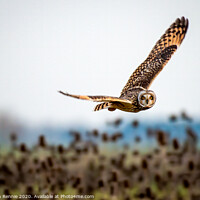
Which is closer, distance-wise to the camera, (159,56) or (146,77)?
(146,77)

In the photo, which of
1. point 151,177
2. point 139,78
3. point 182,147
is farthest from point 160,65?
point 151,177

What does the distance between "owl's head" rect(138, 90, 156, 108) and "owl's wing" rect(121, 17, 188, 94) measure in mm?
812

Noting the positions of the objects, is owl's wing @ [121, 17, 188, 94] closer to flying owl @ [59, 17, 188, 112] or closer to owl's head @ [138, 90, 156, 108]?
flying owl @ [59, 17, 188, 112]

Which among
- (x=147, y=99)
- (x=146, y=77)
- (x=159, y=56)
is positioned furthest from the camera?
(x=159, y=56)

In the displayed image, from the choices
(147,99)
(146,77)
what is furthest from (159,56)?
(147,99)

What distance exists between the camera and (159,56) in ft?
28.5

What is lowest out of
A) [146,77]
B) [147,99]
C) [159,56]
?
[147,99]

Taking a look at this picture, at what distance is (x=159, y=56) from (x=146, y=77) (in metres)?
0.56

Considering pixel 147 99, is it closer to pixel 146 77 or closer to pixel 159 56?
pixel 146 77

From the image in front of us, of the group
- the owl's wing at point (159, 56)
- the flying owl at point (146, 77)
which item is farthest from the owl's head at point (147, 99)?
the owl's wing at point (159, 56)

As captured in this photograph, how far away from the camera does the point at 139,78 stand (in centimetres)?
830

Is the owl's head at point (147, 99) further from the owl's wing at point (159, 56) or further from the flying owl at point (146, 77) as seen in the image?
the owl's wing at point (159, 56)

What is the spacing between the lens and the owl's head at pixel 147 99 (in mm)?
7145

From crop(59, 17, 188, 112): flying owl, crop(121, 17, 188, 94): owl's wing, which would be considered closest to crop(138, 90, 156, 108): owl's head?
crop(59, 17, 188, 112): flying owl
